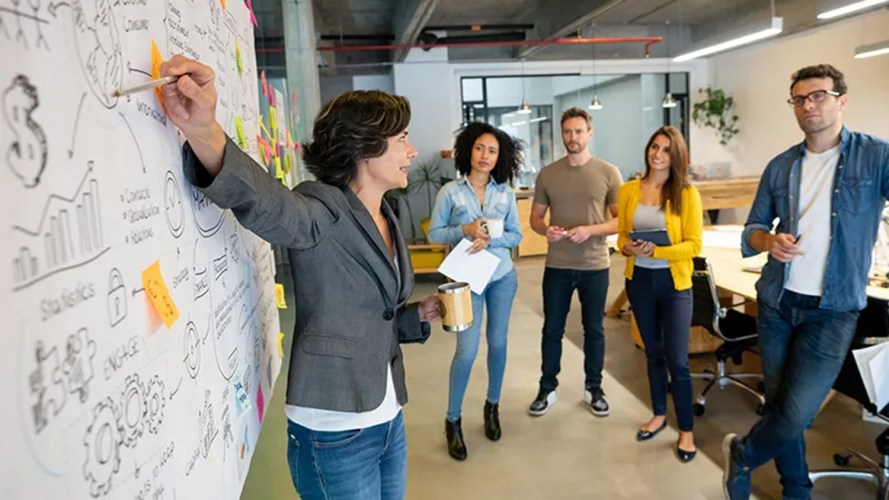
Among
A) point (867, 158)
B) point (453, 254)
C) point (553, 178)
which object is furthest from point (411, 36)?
point (867, 158)

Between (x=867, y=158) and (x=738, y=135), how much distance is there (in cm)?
868

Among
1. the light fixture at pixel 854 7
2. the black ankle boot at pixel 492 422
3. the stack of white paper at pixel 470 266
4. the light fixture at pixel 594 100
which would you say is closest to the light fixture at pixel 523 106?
the light fixture at pixel 594 100

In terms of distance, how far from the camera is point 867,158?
1.89 m

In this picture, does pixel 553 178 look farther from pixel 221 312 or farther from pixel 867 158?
pixel 221 312

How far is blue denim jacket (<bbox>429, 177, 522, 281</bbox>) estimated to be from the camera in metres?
2.74

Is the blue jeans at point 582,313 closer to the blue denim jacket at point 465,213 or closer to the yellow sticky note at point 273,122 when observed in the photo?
the blue denim jacket at point 465,213

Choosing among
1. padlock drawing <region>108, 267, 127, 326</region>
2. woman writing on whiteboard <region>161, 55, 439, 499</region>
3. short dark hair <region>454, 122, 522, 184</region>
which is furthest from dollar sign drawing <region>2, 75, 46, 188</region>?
short dark hair <region>454, 122, 522, 184</region>

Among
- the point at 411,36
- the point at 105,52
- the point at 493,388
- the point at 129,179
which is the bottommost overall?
the point at 493,388

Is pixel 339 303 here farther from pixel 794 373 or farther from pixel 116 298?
pixel 794 373

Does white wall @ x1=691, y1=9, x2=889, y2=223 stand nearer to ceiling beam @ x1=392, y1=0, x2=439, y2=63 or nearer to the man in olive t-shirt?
ceiling beam @ x1=392, y1=0, x2=439, y2=63

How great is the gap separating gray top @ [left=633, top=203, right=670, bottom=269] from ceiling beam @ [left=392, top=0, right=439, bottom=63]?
3709mm

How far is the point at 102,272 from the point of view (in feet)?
2.06

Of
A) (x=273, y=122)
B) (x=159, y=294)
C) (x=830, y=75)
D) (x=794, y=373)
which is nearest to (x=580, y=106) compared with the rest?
(x=830, y=75)

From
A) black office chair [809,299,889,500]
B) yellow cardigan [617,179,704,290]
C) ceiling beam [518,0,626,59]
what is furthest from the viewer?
ceiling beam [518,0,626,59]
